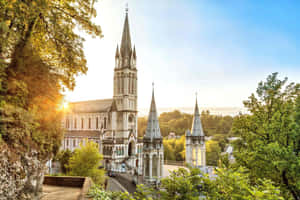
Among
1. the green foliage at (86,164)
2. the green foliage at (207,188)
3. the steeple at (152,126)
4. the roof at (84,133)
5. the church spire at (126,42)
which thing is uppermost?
the church spire at (126,42)

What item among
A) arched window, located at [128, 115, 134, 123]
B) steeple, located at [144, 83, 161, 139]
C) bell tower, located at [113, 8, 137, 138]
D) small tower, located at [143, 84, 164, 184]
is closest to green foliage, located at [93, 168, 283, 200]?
small tower, located at [143, 84, 164, 184]

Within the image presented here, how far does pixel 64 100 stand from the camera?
674 cm

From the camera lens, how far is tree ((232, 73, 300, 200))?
8852 mm

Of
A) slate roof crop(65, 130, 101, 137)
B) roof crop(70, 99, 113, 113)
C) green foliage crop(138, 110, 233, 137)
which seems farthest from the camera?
green foliage crop(138, 110, 233, 137)

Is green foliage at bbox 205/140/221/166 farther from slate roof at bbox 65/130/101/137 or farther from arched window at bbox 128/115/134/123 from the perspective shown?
slate roof at bbox 65/130/101/137

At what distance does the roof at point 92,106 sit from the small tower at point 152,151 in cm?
2603

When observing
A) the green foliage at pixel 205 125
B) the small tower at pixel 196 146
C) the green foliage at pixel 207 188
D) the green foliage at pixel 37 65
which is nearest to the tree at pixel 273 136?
the green foliage at pixel 207 188

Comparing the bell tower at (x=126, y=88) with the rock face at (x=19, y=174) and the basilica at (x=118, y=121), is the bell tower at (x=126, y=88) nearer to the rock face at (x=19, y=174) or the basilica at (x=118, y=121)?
the basilica at (x=118, y=121)

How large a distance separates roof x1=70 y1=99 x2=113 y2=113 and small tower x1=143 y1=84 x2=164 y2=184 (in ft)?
85.4

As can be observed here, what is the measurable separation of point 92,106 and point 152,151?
3447 centimetres

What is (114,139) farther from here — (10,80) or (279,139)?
(10,80)

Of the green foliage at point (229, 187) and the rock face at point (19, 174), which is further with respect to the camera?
the green foliage at point (229, 187)

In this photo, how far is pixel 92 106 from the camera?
5809 cm

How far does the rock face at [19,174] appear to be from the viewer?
449 centimetres
